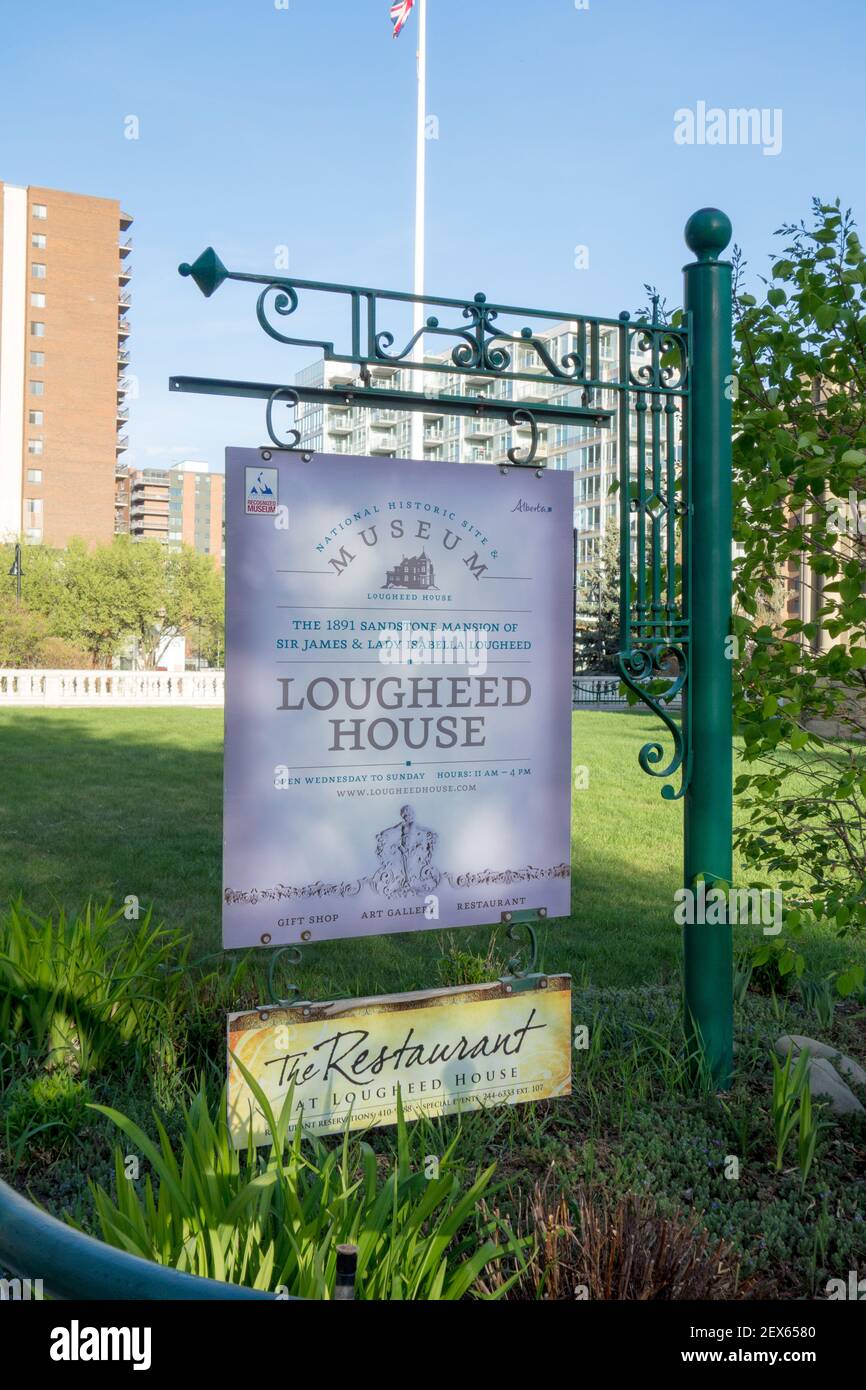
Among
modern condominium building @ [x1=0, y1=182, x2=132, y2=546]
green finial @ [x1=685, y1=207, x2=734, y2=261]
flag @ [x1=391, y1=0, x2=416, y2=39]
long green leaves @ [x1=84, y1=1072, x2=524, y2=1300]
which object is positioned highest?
modern condominium building @ [x1=0, y1=182, x2=132, y2=546]

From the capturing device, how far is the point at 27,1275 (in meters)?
1.28

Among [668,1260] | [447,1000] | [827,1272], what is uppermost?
[447,1000]

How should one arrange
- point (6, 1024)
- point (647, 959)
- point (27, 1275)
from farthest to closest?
point (647, 959) < point (6, 1024) < point (27, 1275)

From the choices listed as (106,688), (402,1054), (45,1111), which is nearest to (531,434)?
Answer: (402,1054)

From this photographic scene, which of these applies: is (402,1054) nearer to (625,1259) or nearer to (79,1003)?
(625,1259)

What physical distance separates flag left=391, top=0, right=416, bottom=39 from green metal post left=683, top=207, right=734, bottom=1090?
65.4 ft

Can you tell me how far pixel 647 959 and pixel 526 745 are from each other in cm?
276

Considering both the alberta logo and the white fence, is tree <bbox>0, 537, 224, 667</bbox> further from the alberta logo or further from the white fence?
the alberta logo

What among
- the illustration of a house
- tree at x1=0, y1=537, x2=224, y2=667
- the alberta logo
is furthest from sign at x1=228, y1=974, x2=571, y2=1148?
tree at x1=0, y1=537, x2=224, y2=667

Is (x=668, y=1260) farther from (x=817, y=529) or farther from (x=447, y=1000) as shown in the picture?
(x=817, y=529)

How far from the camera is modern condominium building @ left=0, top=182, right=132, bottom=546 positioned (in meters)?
76.9

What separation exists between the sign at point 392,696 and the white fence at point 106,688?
22.8 meters

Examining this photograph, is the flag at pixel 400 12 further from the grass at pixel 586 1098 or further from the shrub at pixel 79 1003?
the shrub at pixel 79 1003
